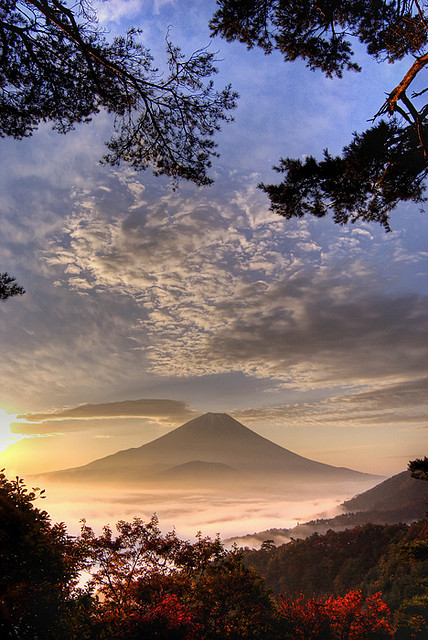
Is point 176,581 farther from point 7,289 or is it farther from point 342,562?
point 342,562

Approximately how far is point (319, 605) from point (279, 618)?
3.75m

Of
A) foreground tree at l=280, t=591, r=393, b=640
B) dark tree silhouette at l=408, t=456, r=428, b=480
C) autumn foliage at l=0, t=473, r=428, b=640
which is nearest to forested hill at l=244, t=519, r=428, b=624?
foreground tree at l=280, t=591, r=393, b=640

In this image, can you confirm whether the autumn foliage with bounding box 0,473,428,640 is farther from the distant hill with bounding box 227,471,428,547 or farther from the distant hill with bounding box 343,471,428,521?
the distant hill with bounding box 343,471,428,521

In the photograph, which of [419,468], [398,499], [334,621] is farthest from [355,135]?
[398,499]

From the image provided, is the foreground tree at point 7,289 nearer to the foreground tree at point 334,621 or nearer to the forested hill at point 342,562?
the foreground tree at point 334,621

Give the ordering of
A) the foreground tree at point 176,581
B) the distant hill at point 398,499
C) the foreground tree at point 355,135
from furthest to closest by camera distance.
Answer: the distant hill at point 398,499 < the foreground tree at point 176,581 < the foreground tree at point 355,135

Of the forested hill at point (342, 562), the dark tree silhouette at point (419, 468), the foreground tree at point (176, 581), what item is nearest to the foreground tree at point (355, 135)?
the dark tree silhouette at point (419, 468)

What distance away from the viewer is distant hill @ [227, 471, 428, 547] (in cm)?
11282

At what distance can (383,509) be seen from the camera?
134250mm

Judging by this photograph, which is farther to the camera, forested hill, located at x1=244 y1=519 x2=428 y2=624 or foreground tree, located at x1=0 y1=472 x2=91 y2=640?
forested hill, located at x1=244 y1=519 x2=428 y2=624

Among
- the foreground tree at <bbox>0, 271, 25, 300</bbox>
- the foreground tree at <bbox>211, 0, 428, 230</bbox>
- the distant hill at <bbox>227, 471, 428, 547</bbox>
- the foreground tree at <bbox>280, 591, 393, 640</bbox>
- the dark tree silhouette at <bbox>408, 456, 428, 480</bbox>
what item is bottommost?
the distant hill at <bbox>227, 471, 428, 547</bbox>

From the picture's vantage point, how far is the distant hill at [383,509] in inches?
4442

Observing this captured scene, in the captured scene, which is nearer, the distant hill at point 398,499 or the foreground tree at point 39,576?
the foreground tree at point 39,576

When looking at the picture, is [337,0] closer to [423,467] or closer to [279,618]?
[423,467]
